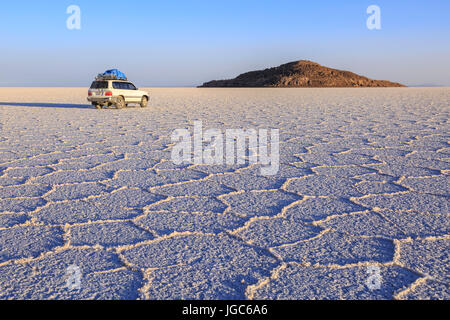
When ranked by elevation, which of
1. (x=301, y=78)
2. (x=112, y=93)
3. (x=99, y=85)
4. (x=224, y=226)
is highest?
(x=301, y=78)

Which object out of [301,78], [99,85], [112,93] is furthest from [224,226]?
[301,78]

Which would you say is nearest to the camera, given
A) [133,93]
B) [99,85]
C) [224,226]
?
[224,226]

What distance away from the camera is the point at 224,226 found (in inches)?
116

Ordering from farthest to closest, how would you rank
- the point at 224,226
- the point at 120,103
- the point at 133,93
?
the point at 133,93 < the point at 120,103 < the point at 224,226

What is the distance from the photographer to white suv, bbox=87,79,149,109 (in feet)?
45.0

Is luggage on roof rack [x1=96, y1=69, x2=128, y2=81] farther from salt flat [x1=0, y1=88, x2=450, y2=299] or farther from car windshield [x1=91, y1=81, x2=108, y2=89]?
salt flat [x1=0, y1=88, x2=450, y2=299]

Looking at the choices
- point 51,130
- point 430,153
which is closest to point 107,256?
point 430,153

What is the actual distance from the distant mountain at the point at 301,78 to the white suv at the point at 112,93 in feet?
247

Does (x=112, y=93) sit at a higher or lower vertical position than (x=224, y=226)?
higher

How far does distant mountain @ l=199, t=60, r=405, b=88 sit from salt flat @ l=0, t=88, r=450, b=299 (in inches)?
3337

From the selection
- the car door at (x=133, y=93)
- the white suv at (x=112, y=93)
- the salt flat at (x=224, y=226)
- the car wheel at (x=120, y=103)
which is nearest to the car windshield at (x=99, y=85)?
the white suv at (x=112, y=93)

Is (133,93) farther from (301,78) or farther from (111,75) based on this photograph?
(301,78)

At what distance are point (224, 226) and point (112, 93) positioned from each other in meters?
11.8

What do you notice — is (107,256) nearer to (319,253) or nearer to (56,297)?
(56,297)
